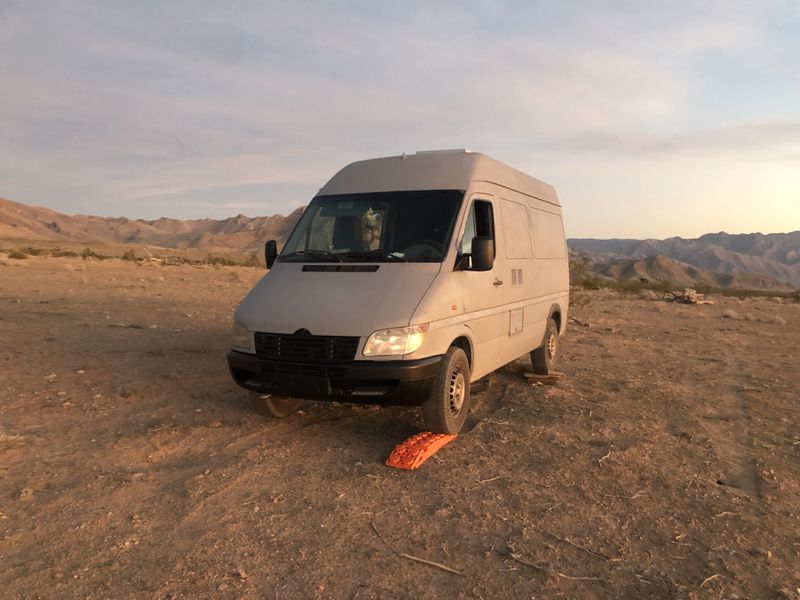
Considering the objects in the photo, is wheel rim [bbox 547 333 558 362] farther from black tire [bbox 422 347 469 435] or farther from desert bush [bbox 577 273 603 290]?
desert bush [bbox 577 273 603 290]

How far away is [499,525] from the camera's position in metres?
3.81

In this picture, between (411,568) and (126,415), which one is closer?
(411,568)

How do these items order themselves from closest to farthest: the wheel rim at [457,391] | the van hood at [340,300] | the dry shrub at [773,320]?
1. the van hood at [340,300]
2. the wheel rim at [457,391]
3. the dry shrub at [773,320]

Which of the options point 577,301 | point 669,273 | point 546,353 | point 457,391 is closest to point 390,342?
point 457,391

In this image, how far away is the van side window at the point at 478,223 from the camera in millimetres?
5750

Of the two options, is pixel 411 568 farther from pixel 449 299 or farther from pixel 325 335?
pixel 449 299

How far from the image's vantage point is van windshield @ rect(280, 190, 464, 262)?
563cm

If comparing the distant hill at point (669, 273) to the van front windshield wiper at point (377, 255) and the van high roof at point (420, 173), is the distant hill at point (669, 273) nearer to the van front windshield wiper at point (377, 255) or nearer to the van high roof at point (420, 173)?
the van high roof at point (420, 173)

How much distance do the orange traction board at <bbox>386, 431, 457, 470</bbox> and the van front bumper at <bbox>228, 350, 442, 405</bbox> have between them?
419 mm

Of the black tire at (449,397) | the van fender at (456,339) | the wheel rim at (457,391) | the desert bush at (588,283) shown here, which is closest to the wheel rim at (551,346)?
the van fender at (456,339)

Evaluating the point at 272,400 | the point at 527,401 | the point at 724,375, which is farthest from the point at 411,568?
the point at 724,375

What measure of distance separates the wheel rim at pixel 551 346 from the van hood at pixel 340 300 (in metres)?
3.67

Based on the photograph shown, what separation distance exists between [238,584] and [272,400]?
9.35ft

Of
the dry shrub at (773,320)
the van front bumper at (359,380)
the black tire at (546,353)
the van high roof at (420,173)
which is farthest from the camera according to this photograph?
the dry shrub at (773,320)
